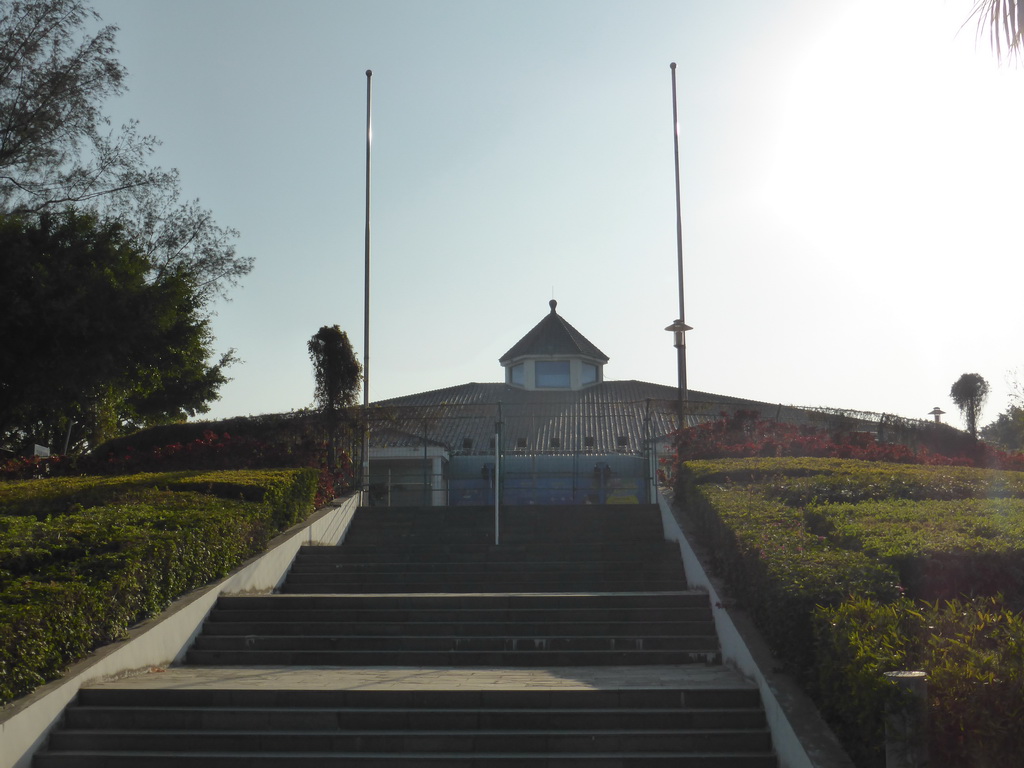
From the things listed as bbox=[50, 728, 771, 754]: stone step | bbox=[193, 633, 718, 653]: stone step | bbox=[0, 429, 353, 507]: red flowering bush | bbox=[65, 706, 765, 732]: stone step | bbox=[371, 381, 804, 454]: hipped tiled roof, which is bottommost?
bbox=[50, 728, 771, 754]: stone step

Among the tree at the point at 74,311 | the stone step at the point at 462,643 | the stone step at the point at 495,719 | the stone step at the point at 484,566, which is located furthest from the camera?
the tree at the point at 74,311

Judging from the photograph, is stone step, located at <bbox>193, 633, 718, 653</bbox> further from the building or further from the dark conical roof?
the dark conical roof

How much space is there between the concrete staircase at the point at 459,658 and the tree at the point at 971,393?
41.5ft

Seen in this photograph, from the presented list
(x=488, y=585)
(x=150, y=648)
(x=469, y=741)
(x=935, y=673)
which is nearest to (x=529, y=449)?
(x=488, y=585)

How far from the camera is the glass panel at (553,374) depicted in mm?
33094

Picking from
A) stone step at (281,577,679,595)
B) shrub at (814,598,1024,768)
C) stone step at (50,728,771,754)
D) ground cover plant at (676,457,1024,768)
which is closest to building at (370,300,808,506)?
ground cover plant at (676,457,1024,768)

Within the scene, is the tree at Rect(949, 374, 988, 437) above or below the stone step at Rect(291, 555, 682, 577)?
above

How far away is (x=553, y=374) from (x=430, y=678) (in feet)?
76.8

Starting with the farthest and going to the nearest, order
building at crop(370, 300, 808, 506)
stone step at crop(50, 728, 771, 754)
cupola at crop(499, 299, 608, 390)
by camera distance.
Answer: cupola at crop(499, 299, 608, 390), building at crop(370, 300, 808, 506), stone step at crop(50, 728, 771, 754)

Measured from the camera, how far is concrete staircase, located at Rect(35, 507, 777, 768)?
8.58 m

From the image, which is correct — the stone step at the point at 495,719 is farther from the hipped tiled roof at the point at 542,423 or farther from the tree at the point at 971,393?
the tree at the point at 971,393

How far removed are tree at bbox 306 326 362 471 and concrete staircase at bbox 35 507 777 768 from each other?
315cm

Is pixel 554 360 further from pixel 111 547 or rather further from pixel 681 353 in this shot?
pixel 111 547

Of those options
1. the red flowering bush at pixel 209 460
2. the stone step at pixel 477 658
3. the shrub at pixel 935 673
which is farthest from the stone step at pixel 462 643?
the red flowering bush at pixel 209 460
